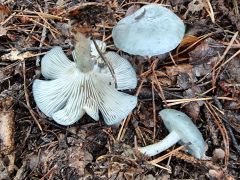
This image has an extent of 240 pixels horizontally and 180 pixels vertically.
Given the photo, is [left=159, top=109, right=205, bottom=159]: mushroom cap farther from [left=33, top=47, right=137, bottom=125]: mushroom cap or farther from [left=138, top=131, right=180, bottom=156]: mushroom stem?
[left=33, top=47, right=137, bottom=125]: mushroom cap

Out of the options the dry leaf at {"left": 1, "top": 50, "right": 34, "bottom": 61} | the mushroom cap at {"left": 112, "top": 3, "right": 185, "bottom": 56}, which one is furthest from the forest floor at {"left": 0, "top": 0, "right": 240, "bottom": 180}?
the mushroom cap at {"left": 112, "top": 3, "right": 185, "bottom": 56}

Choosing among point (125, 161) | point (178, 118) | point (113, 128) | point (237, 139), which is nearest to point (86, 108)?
point (113, 128)

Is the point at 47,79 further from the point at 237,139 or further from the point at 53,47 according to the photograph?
the point at 237,139

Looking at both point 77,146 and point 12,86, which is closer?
point 77,146

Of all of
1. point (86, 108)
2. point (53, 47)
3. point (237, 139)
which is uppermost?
point (53, 47)

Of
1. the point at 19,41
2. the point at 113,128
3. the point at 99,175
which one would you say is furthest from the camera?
the point at 19,41

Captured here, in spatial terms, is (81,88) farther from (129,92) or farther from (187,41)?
(187,41)

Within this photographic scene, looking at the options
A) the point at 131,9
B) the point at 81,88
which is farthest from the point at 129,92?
the point at 131,9

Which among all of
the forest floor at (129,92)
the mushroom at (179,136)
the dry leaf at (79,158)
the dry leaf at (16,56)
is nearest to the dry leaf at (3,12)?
the forest floor at (129,92)
